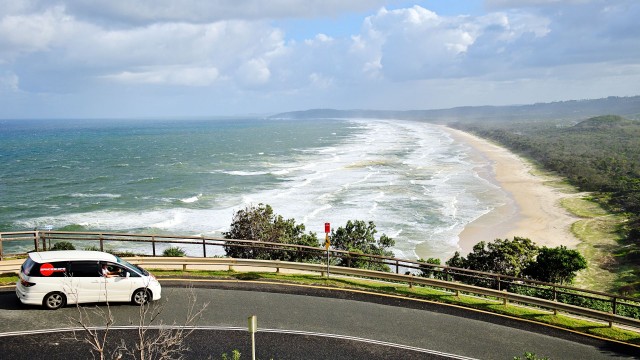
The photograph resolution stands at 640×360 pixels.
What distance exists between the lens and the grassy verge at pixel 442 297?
1585 cm

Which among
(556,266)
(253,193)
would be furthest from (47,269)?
(253,193)

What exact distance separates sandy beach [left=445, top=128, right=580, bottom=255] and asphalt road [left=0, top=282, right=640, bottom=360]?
25020 mm

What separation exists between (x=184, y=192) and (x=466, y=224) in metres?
36.0

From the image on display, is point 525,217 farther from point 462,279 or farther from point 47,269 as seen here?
point 47,269

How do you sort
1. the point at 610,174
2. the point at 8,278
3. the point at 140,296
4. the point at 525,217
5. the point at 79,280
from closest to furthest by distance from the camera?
1. the point at 79,280
2. the point at 140,296
3. the point at 8,278
4. the point at 525,217
5. the point at 610,174

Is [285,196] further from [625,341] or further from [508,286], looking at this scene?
[625,341]

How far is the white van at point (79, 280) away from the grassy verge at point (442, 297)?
10.3ft

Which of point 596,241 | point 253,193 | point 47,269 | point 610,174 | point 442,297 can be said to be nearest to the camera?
point 47,269

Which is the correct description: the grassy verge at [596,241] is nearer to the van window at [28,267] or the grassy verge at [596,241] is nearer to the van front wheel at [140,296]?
the van front wheel at [140,296]

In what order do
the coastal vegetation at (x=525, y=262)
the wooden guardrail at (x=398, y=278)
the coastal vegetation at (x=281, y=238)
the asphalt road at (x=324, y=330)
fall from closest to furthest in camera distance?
1. the asphalt road at (x=324, y=330)
2. the wooden guardrail at (x=398, y=278)
3. the coastal vegetation at (x=525, y=262)
4. the coastal vegetation at (x=281, y=238)

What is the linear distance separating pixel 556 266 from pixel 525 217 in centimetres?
2575

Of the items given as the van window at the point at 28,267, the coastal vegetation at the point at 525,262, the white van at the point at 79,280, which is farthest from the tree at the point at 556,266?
the van window at the point at 28,267

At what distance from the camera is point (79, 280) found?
1516cm

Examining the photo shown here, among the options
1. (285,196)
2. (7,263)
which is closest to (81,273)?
(7,263)
